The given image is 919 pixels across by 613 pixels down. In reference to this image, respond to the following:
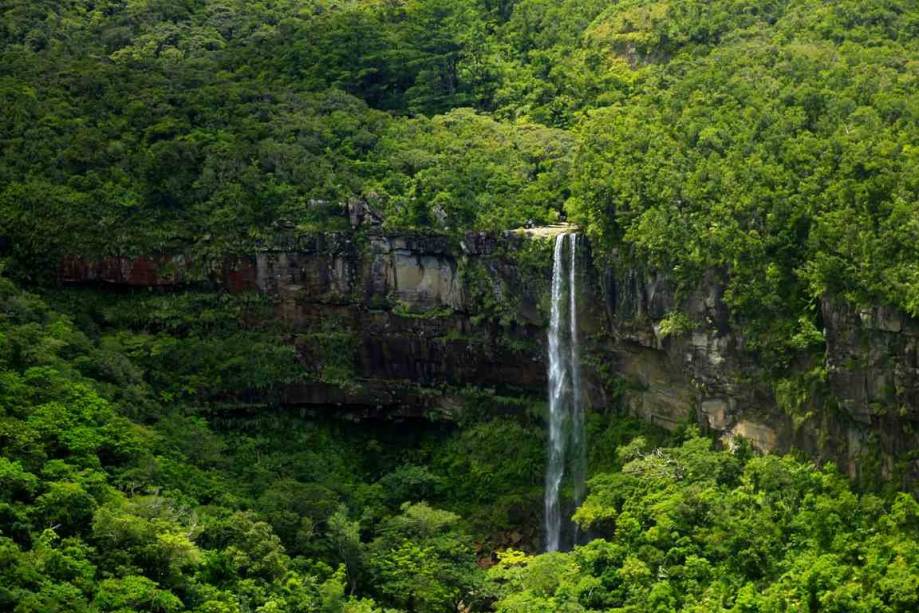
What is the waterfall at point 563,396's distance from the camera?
46.4m

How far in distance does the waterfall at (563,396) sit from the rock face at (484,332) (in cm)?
34

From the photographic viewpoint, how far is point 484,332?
158ft

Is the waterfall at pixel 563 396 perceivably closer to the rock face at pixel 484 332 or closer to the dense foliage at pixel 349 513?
the rock face at pixel 484 332

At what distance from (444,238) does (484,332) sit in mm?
2757

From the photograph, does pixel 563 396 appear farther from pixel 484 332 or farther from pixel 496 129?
pixel 496 129

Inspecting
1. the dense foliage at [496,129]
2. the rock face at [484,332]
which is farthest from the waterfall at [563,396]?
the dense foliage at [496,129]

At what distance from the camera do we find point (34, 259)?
49.7 m

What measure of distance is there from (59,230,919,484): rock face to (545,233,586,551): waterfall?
34cm

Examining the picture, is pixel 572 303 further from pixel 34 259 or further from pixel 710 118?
pixel 34 259

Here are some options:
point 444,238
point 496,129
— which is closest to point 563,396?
point 444,238

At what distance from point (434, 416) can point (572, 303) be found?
564 cm

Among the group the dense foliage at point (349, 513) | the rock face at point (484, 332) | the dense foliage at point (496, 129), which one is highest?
the dense foliage at point (496, 129)

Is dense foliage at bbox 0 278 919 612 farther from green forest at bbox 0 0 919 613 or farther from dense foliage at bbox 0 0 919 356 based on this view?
dense foliage at bbox 0 0 919 356

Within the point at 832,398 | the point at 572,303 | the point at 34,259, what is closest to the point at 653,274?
the point at 572,303
